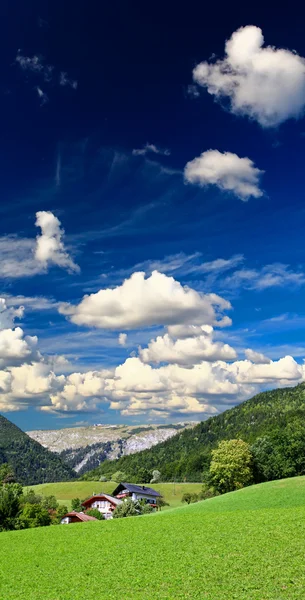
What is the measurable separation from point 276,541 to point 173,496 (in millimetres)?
149422

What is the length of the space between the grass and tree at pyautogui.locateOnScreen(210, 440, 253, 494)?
54.2 m

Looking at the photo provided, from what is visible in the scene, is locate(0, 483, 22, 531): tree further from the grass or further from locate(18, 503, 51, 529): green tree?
the grass

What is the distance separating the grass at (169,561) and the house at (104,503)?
277 ft

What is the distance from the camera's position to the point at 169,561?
29.4 metres

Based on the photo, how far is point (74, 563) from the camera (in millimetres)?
32281

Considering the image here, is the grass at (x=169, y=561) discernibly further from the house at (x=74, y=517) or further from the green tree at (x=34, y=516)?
the house at (x=74, y=517)

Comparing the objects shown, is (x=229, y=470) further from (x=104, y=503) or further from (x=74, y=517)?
(x=104, y=503)

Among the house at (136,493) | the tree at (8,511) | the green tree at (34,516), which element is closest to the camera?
the tree at (8,511)

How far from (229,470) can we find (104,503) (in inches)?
1903

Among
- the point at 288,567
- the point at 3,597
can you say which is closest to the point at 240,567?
the point at 288,567

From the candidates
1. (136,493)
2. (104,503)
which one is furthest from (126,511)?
(136,493)

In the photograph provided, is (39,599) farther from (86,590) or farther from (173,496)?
(173,496)

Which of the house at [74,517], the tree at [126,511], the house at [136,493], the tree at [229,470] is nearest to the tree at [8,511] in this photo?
the tree at [126,511]

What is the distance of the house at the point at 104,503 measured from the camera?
127 m
